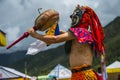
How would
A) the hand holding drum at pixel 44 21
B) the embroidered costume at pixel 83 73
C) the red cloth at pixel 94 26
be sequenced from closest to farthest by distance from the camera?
the hand holding drum at pixel 44 21 < the embroidered costume at pixel 83 73 < the red cloth at pixel 94 26

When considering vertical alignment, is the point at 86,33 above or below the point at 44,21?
below

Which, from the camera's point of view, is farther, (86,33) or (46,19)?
(86,33)

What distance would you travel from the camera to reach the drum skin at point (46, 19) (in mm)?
4895

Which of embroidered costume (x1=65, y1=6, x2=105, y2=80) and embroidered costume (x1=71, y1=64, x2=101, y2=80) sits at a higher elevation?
embroidered costume (x1=65, y1=6, x2=105, y2=80)

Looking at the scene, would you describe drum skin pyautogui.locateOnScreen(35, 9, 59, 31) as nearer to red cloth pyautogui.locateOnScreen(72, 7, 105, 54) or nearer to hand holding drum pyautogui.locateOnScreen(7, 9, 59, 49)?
hand holding drum pyautogui.locateOnScreen(7, 9, 59, 49)

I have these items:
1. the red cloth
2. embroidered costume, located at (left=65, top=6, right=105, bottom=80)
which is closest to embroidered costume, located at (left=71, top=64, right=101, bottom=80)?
embroidered costume, located at (left=65, top=6, right=105, bottom=80)

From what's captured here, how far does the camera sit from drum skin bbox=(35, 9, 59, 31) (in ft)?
16.1

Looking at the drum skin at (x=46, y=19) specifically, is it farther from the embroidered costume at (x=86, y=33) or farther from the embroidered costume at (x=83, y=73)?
the embroidered costume at (x=83, y=73)

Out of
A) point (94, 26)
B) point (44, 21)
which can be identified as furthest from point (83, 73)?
point (44, 21)

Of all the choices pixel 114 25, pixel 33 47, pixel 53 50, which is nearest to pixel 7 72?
pixel 33 47

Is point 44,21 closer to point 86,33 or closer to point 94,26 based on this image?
point 86,33

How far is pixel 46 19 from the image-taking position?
16.1ft

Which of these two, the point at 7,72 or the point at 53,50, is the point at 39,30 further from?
the point at 53,50

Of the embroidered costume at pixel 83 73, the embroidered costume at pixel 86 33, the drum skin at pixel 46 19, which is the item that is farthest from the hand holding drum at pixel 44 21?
the embroidered costume at pixel 83 73
